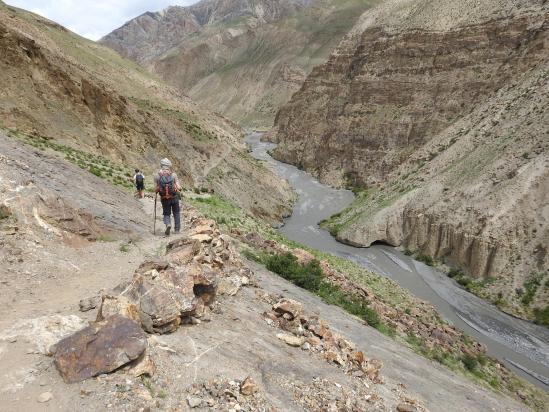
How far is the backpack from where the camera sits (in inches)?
495

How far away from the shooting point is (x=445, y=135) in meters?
53.0

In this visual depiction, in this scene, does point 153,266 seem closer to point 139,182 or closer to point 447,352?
point 139,182

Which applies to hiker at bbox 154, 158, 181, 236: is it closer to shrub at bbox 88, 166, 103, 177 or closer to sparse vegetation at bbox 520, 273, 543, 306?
shrub at bbox 88, 166, 103, 177

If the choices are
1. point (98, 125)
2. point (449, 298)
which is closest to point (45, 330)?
point (98, 125)

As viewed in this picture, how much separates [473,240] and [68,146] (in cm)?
3075

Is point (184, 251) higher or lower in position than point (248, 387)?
higher

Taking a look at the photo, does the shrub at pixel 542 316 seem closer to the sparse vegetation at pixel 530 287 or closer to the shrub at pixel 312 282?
the sparse vegetation at pixel 530 287

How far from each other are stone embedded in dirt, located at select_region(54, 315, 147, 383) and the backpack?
668 cm

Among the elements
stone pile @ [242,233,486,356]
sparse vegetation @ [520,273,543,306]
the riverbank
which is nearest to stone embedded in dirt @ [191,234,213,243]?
the riverbank

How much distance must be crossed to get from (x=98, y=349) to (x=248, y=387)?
7.44 ft

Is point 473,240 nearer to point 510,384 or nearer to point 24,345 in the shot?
point 510,384

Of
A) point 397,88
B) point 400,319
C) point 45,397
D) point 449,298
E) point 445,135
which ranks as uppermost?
point 397,88

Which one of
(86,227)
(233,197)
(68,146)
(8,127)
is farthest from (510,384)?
(233,197)

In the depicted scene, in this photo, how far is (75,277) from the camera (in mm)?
9211
